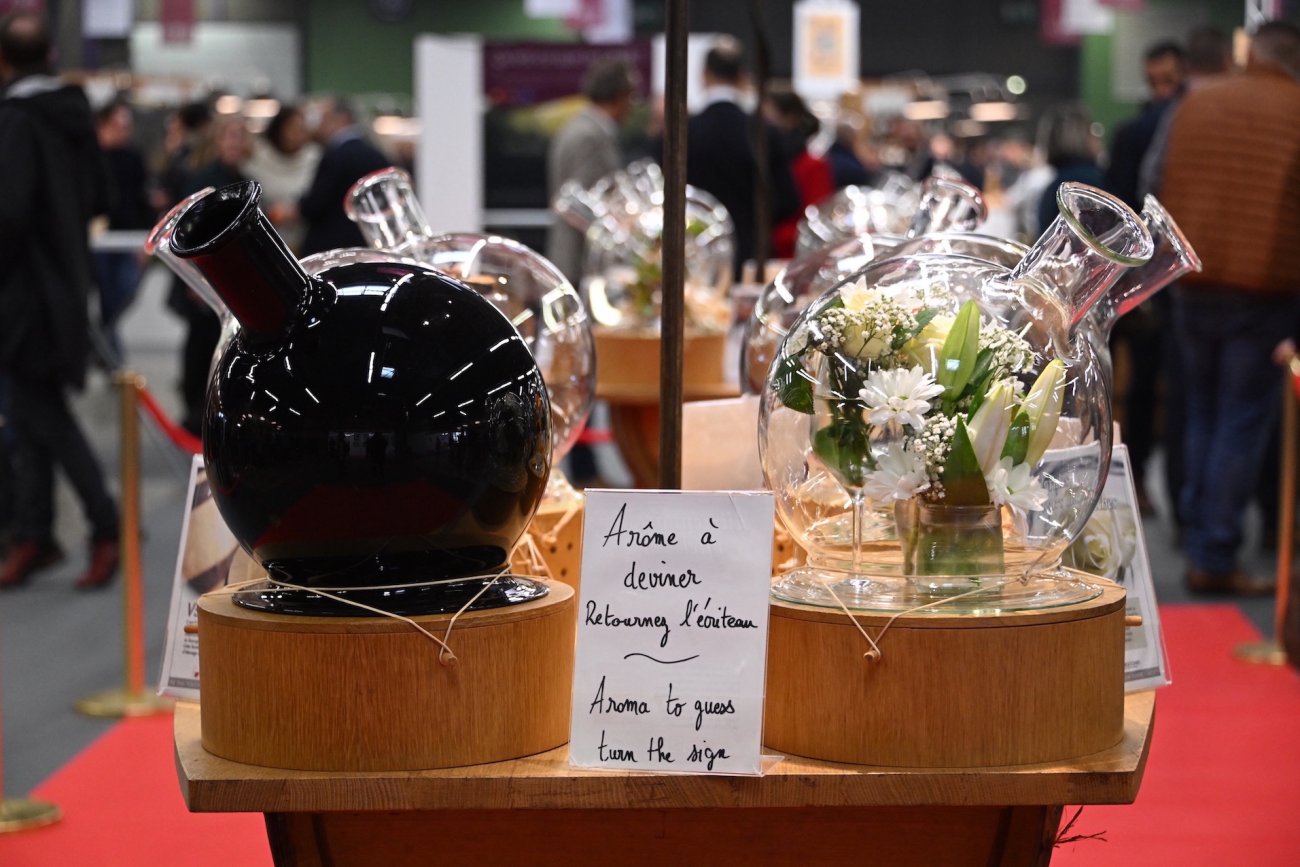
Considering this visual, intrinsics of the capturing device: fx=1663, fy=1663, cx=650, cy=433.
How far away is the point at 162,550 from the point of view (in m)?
5.93

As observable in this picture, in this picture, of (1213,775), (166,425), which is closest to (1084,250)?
(1213,775)

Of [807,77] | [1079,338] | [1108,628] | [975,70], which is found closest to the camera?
[1108,628]

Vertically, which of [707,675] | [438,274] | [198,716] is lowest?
[198,716]

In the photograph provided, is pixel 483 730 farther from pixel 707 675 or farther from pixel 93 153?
pixel 93 153

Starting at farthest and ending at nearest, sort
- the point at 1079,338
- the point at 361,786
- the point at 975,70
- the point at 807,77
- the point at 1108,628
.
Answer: the point at 975,70
the point at 807,77
the point at 1079,338
the point at 1108,628
the point at 361,786

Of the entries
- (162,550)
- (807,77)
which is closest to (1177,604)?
(162,550)

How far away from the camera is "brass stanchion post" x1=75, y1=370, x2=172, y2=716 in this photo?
3873mm

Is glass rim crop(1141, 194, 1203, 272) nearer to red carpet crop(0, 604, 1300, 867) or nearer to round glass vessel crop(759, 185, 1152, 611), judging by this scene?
round glass vessel crop(759, 185, 1152, 611)

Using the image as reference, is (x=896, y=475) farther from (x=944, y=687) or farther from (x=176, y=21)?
(x=176, y=21)

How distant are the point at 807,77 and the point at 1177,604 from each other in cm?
950

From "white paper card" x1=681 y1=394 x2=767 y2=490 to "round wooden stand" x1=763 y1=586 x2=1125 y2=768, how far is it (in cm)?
69

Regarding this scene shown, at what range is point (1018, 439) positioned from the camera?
1.44 meters

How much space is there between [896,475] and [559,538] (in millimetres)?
656

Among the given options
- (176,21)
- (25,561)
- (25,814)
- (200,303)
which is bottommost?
(25,561)
